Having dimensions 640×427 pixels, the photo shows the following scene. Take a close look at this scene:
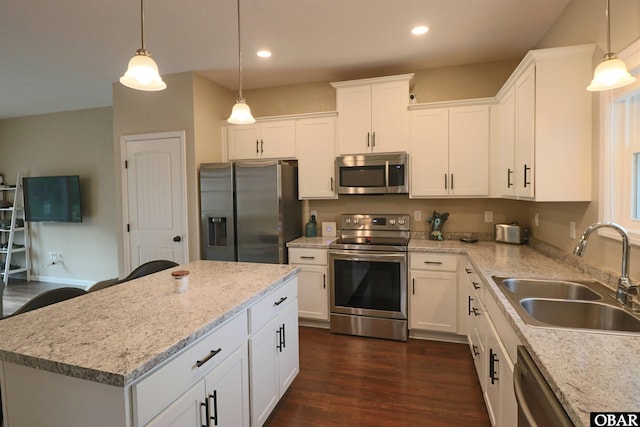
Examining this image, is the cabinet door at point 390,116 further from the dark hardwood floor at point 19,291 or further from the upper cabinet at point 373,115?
the dark hardwood floor at point 19,291

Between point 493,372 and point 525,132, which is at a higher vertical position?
point 525,132

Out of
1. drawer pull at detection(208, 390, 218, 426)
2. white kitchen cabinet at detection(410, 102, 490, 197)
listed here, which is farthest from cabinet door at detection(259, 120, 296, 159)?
drawer pull at detection(208, 390, 218, 426)

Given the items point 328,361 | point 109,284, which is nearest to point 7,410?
point 109,284

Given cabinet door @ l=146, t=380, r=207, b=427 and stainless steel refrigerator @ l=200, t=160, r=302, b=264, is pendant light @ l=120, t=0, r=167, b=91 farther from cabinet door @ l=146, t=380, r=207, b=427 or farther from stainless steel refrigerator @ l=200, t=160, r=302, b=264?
stainless steel refrigerator @ l=200, t=160, r=302, b=264

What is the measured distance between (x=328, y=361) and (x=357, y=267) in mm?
889

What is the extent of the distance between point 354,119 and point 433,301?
6.50 ft

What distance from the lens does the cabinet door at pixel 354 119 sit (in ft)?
11.1

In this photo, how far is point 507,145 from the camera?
270 cm

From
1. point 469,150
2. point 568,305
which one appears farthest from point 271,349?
point 469,150

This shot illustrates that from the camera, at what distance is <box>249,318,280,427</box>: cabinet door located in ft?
5.64

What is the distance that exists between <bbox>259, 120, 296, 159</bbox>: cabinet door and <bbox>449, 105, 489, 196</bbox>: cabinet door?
5.50 ft

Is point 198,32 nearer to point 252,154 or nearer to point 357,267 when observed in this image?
point 252,154

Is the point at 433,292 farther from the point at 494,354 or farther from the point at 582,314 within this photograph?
the point at 582,314

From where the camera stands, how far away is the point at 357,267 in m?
3.19
